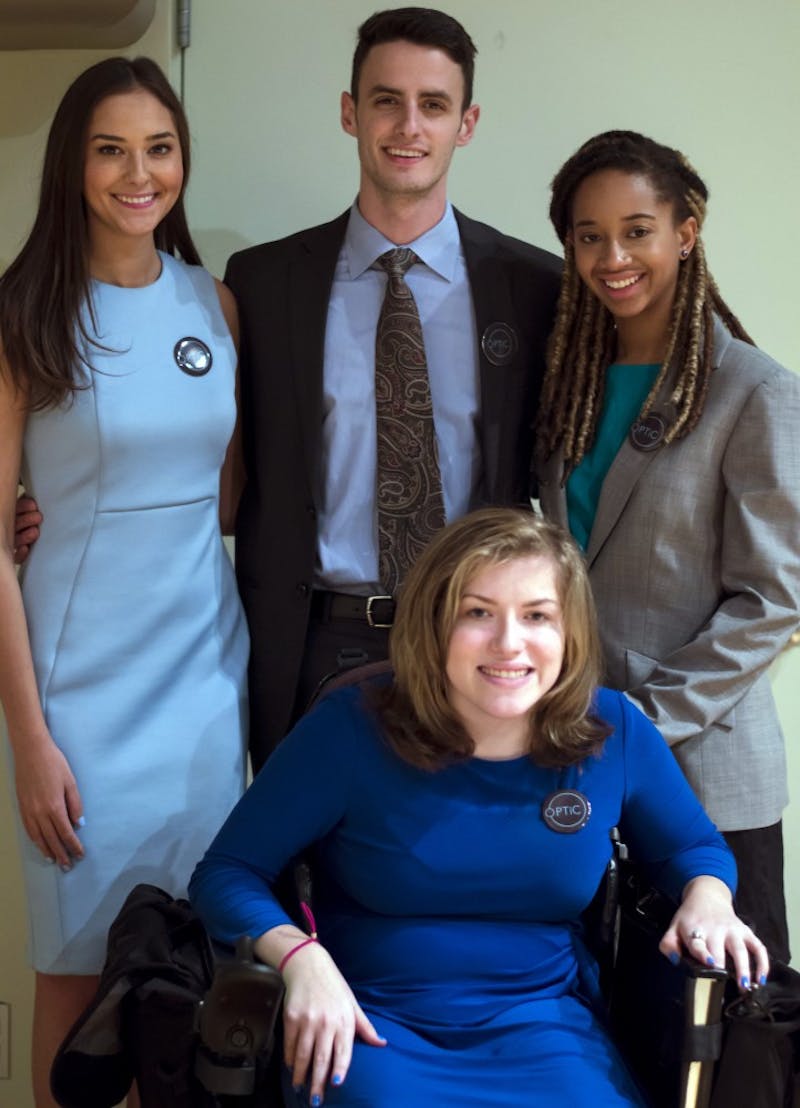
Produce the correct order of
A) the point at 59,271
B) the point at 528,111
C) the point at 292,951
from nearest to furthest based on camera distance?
the point at 292,951 → the point at 59,271 → the point at 528,111

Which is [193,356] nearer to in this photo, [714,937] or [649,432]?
[649,432]

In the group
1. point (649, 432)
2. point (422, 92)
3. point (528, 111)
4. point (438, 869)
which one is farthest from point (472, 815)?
point (528, 111)

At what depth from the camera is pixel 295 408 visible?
2559 mm

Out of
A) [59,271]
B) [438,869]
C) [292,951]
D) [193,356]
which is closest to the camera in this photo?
[292,951]

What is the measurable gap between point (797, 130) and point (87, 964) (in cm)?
209

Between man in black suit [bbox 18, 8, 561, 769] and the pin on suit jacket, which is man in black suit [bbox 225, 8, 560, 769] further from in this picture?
the pin on suit jacket

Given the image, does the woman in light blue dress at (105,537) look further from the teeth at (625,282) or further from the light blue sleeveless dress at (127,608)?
the teeth at (625,282)

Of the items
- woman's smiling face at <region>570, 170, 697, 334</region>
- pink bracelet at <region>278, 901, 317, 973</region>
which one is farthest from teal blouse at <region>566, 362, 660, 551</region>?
pink bracelet at <region>278, 901, 317, 973</region>

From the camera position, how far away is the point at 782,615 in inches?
89.9

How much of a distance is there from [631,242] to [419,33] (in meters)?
0.54

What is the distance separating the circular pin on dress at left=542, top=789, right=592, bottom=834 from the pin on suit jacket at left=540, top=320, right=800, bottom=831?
0.99 ft

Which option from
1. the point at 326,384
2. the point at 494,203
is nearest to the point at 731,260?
the point at 494,203

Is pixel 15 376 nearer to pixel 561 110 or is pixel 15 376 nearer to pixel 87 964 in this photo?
pixel 87 964

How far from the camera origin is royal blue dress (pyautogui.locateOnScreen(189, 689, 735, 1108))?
6.36 ft
